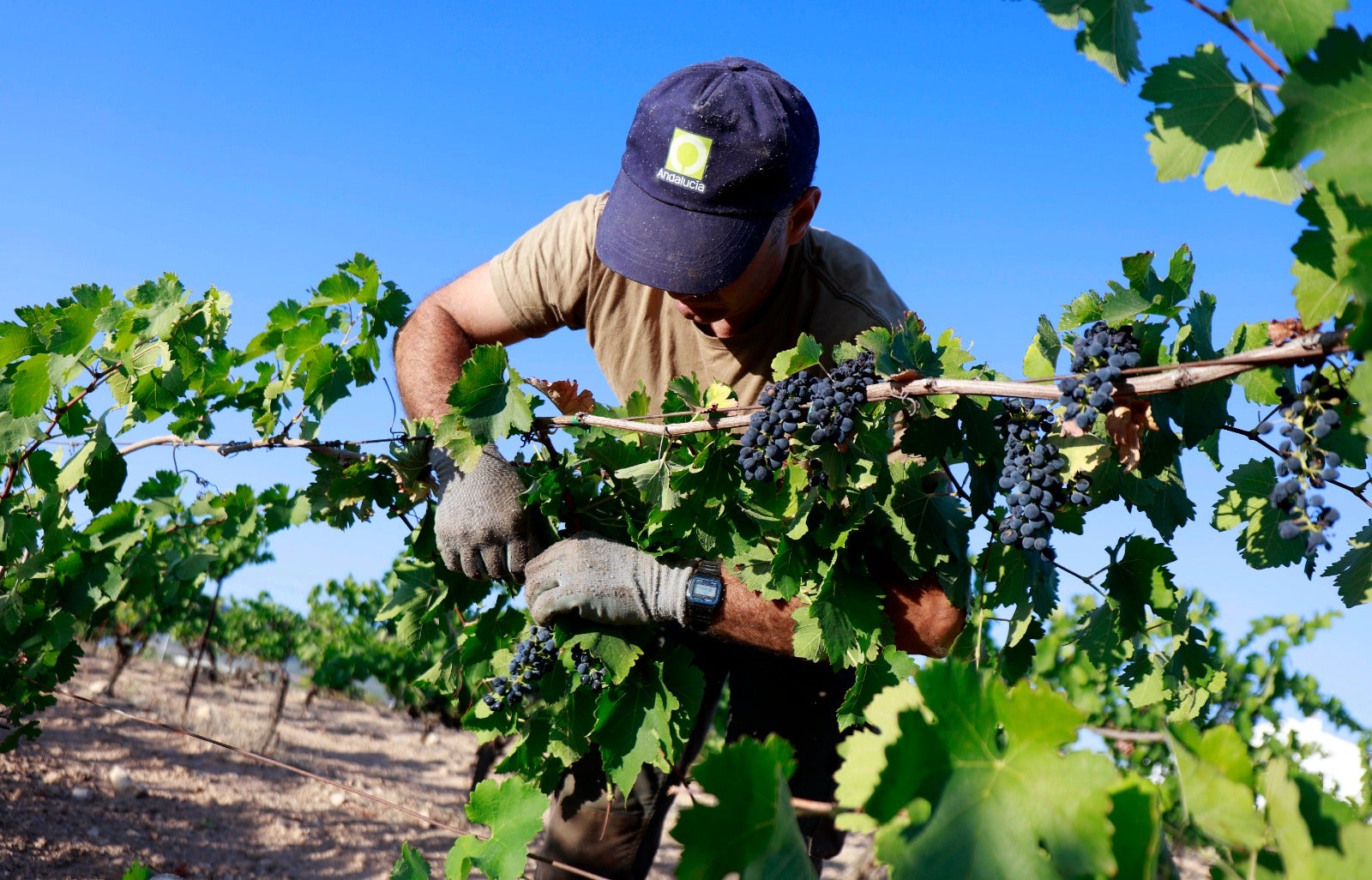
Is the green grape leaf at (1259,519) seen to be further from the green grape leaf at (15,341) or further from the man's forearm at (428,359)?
the green grape leaf at (15,341)

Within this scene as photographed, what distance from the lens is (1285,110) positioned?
1142 millimetres

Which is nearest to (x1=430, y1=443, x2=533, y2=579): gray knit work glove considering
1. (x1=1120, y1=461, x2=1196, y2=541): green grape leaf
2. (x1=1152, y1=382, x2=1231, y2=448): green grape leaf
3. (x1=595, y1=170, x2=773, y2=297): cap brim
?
(x1=595, y1=170, x2=773, y2=297): cap brim

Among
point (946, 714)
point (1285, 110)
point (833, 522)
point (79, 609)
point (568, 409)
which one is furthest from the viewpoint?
point (79, 609)

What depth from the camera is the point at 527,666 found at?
3.00 m

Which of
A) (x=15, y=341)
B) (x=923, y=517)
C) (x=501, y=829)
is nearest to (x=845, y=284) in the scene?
(x=923, y=517)

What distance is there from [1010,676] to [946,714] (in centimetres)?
169

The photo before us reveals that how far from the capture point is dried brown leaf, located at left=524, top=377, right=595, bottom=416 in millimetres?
2680

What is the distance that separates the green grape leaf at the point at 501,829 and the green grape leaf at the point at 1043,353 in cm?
133

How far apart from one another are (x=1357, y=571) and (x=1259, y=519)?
0.32m

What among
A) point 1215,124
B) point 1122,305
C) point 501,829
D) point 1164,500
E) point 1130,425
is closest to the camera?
point 1215,124

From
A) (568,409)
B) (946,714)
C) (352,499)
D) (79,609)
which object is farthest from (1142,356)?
(79,609)

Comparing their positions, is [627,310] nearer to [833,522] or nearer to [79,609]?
[833,522]

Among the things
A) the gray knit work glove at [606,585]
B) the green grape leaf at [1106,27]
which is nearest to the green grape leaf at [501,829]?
the gray knit work glove at [606,585]

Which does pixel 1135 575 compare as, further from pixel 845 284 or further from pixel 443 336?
pixel 443 336
